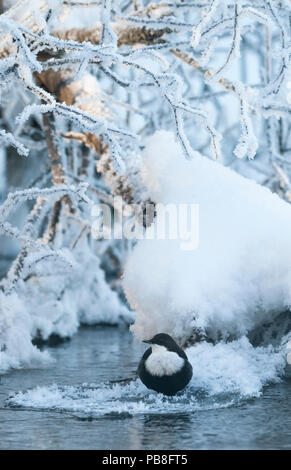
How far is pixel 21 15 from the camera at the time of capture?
293 inches

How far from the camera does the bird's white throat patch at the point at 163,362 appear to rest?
232 inches

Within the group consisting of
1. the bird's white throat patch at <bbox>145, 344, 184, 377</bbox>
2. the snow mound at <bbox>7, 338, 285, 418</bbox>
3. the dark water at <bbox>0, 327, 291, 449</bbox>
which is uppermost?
the bird's white throat patch at <bbox>145, 344, 184, 377</bbox>

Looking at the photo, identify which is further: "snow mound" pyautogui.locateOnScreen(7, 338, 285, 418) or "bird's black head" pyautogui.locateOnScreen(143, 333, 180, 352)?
"bird's black head" pyautogui.locateOnScreen(143, 333, 180, 352)

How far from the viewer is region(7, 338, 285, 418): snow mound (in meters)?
5.64

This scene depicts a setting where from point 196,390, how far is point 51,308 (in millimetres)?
4378

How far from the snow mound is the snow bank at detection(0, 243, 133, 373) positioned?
175 cm

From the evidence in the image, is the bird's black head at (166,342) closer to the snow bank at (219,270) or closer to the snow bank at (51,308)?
the snow bank at (219,270)

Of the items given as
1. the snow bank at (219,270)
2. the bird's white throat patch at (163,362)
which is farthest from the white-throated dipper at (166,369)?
the snow bank at (219,270)

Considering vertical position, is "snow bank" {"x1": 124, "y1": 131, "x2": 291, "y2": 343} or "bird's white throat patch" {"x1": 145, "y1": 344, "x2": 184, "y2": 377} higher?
"snow bank" {"x1": 124, "y1": 131, "x2": 291, "y2": 343}

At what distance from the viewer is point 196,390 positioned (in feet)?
19.9

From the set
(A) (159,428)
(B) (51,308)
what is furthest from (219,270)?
(B) (51,308)

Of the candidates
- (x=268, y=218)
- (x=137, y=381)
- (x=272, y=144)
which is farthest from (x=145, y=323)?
(x=272, y=144)

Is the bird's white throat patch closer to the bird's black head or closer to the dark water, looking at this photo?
the bird's black head

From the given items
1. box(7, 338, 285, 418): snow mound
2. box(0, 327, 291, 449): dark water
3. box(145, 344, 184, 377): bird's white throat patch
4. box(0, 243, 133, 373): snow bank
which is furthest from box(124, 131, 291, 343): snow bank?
box(0, 243, 133, 373): snow bank
